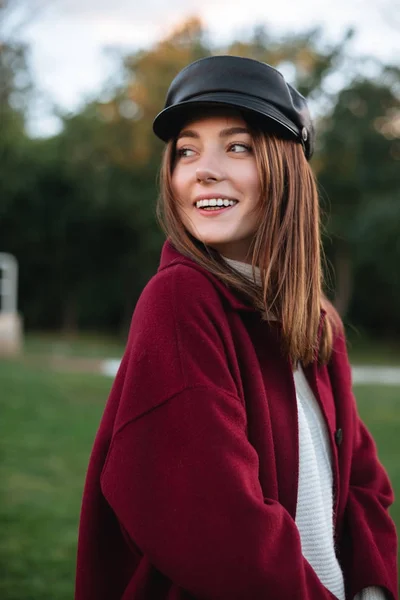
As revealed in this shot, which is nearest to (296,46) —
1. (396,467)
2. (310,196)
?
(396,467)

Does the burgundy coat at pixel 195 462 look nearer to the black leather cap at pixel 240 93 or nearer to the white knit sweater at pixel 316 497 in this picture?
the white knit sweater at pixel 316 497

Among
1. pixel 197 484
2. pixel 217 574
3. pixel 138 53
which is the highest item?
pixel 138 53

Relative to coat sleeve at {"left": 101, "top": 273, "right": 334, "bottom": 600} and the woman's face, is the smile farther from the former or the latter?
coat sleeve at {"left": 101, "top": 273, "right": 334, "bottom": 600}

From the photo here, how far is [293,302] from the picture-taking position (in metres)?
1.68

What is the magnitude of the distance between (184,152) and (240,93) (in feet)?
0.74

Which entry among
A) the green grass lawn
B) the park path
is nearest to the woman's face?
the green grass lawn

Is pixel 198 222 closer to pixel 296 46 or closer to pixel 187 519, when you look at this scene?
pixel 187 519

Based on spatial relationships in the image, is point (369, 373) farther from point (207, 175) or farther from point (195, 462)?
point (195, 462)

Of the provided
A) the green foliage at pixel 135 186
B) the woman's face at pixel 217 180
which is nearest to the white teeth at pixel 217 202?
the woman's face at pixel 217 180

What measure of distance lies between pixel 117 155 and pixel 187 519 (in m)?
21.8

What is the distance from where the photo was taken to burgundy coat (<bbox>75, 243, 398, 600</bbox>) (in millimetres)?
1336

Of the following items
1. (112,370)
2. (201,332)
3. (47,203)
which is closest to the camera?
(201,332)

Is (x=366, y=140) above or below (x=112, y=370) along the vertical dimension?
above

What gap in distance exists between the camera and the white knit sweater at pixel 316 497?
1623mm
